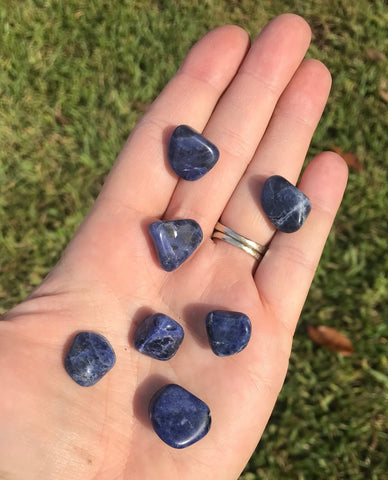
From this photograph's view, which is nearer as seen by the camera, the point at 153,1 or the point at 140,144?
the point at 140,144

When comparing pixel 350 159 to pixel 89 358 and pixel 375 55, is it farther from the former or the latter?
pixel 89 358

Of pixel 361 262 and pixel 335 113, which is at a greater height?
pixel 335 113

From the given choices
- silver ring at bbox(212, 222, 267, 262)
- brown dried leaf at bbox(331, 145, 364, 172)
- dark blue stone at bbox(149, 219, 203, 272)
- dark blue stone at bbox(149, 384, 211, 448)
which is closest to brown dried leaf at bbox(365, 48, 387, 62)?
brown dried leaf at bbox(331, 145, 364, 172)

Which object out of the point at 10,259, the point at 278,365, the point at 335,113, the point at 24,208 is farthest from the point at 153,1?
the point at 278,365

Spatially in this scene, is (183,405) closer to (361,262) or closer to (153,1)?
(361,262)

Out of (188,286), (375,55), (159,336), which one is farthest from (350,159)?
(159,336)

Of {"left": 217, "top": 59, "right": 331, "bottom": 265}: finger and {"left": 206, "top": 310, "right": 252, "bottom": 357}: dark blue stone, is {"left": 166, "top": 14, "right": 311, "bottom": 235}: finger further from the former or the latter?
{"left": 206, "top": 310, "right": 252, "bottom": 357}: dark blue stone
